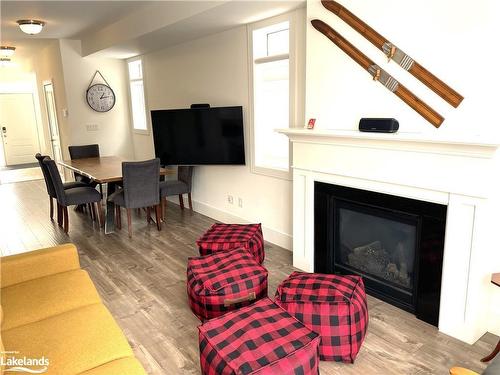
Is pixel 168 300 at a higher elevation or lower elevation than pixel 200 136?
lower

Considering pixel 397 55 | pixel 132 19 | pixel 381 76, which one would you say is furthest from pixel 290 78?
pixel 132 19

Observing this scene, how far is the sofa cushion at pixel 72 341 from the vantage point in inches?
64.4

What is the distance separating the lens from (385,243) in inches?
115

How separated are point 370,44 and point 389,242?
1.48 meters

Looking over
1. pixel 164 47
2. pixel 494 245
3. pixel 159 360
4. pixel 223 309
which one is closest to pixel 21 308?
pixel 159 360

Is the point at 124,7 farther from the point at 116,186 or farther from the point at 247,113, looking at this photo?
the point at 116,186

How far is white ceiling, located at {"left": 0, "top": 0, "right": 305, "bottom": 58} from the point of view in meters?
3.45

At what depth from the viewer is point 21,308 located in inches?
82.0

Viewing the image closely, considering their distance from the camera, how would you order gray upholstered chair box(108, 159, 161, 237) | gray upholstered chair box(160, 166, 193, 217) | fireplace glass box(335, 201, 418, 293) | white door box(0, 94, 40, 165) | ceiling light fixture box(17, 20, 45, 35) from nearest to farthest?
1. fireplace glass box(335, 201, 418, 293)
2. gray upholstered chair box(108, 159, 161, 237)
3. ceiling light fixture box(17, 20, 45, 35)
4. gray upholstered chair box(160, 166, 193, 217)
5. white door box(0, 94, 40, 165)

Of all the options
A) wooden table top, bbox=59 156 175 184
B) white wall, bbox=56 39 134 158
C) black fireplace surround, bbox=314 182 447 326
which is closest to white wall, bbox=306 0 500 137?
black fireplace surround, bbox=314 182 447 326

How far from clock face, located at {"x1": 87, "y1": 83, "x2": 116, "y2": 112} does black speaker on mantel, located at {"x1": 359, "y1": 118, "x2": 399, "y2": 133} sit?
220 inches

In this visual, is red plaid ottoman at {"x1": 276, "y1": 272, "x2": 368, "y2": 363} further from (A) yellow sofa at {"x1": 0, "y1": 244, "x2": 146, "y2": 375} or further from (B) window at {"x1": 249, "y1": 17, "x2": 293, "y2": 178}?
(B) window at {"x1": 249, "y1": 17, "x2": 293, "y2": 178}
